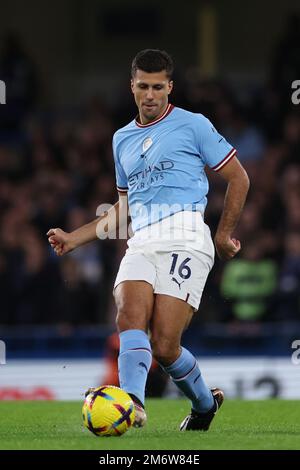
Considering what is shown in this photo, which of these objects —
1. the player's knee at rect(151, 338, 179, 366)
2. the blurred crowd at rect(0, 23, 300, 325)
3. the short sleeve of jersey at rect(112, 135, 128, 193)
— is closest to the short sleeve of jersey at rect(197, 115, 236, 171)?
the short sleeve of jersey at rect(112, 135, 128, 193)

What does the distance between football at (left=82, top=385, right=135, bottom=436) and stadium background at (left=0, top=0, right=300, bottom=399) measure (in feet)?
20.5

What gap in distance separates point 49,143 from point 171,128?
35.3ft

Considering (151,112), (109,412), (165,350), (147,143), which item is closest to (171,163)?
(147,143)

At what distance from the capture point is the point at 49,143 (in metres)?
17.8

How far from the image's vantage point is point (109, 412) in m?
6.50

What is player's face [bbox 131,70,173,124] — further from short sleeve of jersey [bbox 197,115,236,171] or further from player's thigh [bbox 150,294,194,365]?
player's thigh [bbox 150,294,194,365]

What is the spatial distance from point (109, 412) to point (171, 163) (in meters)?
1.52

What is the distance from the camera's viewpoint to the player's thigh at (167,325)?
22.6 ft

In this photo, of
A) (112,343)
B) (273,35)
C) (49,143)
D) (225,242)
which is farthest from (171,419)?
(273,35)

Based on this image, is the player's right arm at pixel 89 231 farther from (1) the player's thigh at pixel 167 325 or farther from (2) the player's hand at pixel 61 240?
(1) the player's thigh at pixel 167 325

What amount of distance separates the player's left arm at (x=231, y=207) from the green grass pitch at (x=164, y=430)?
1.05m

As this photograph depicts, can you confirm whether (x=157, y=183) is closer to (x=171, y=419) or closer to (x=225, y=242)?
(x=225, y=242)

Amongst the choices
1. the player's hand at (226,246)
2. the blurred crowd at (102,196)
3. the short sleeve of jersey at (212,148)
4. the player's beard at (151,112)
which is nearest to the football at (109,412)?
the player's hand at (226,246)

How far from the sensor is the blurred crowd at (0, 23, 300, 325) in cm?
1381
